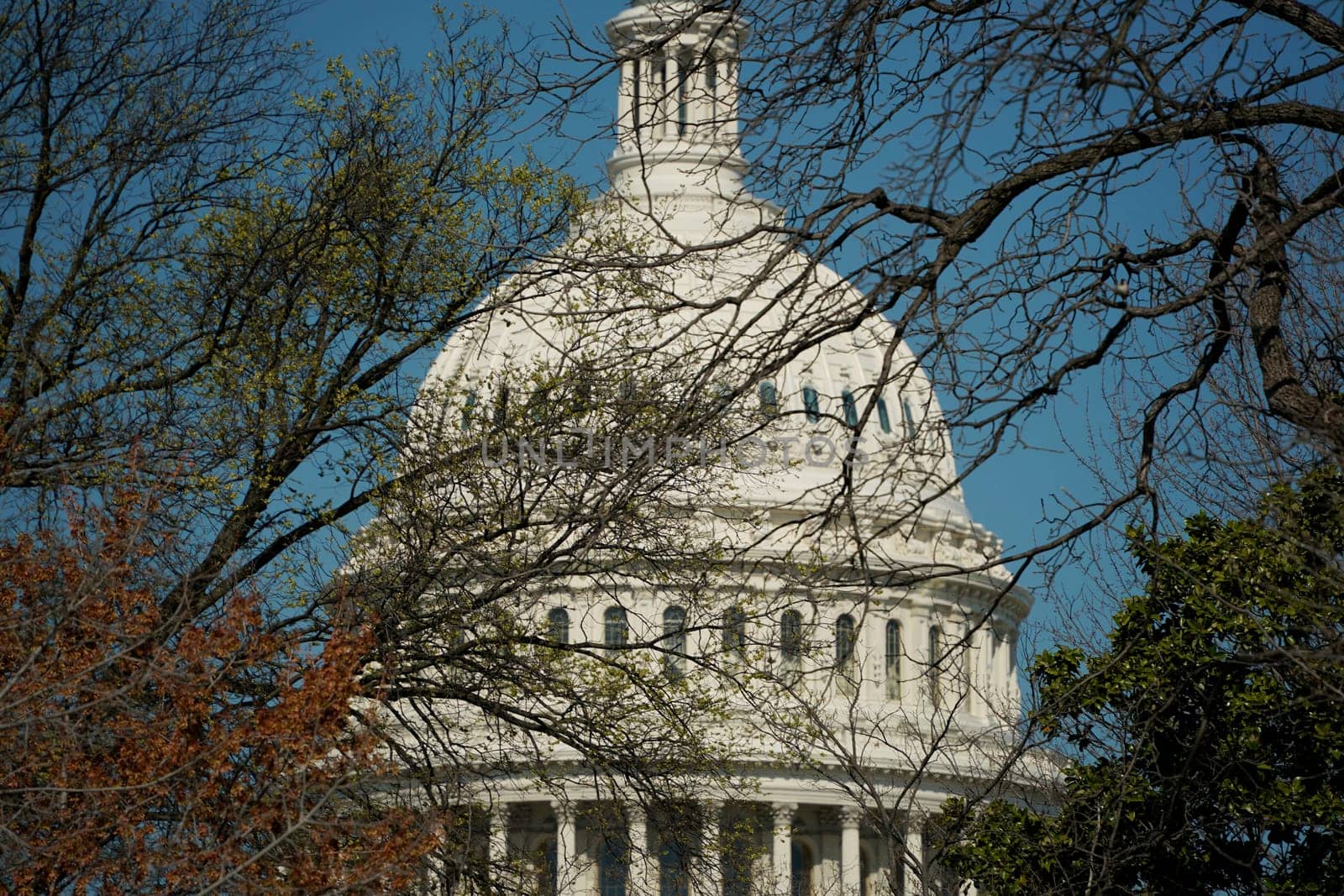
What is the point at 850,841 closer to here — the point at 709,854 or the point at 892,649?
the point at 892,649

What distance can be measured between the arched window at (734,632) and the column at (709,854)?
5.94 feet

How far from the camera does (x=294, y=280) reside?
754 inches

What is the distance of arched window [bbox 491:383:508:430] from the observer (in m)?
18.3

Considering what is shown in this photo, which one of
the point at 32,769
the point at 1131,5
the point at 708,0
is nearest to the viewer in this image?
the point at 1131,5

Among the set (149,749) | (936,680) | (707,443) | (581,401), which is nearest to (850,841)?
(707,443)

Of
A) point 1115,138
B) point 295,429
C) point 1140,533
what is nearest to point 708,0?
point 1115,138

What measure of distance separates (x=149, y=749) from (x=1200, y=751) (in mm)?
8628

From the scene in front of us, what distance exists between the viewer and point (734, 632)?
2089 centimetres

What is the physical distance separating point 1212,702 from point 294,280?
8.92 metres

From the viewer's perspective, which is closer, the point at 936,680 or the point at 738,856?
the point at 936,680

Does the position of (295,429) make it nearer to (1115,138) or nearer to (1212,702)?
(1212,702)

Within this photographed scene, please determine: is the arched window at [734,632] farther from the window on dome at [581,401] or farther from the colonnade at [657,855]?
the window on dome at [581,401]

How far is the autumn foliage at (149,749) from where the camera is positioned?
13.0 metres

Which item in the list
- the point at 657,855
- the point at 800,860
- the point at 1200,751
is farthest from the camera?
the point at 800,860
